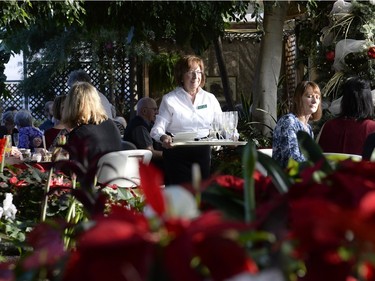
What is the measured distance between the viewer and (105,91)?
16.9 m

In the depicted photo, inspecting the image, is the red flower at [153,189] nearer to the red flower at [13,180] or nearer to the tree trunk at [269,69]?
the red flower at [13,180]

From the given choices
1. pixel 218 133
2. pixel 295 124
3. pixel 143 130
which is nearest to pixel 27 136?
pixel 143 130

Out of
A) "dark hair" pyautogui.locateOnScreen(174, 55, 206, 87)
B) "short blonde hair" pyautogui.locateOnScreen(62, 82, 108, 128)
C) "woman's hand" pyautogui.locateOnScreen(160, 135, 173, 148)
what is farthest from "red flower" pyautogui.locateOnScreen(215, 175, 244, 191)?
"dark hair" pyautogui.locateOnScreen(174, 55, 206, 87)

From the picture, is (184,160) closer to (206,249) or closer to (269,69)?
(269,69)

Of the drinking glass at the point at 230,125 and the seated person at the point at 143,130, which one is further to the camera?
the seated person at the point at 143,130

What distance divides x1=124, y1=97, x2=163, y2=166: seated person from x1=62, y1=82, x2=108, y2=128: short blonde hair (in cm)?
217

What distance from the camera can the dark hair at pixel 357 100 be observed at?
5.58 metres

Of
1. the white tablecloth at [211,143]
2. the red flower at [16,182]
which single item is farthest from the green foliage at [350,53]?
the red flower at [16,182]

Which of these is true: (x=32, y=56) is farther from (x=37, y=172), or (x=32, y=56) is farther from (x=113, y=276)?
(x=113, y=276)

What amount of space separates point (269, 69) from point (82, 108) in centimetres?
579

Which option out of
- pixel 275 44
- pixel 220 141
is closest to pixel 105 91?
pixel 275 44

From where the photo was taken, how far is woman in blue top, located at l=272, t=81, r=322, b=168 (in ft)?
16.8

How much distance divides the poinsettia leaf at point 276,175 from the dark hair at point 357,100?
4903 millimetres

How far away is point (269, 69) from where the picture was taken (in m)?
11.0
